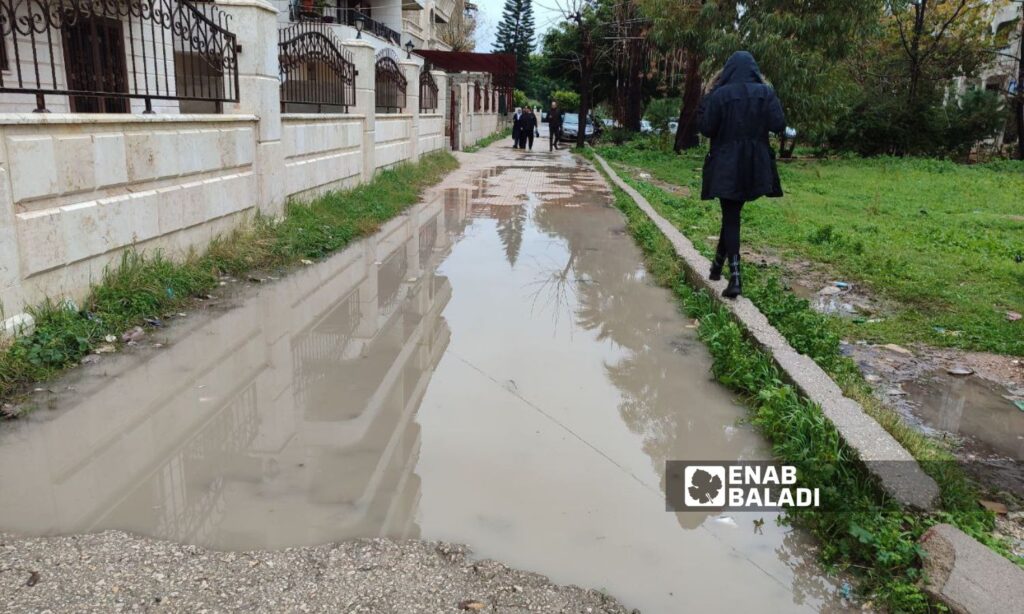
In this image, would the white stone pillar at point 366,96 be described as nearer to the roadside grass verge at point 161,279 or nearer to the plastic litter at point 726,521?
the roadside grass verge at point 161,279

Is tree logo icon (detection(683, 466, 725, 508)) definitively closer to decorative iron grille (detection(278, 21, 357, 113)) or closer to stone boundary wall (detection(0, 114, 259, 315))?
stone boundary wall (detection(0, 114, 259, 315))

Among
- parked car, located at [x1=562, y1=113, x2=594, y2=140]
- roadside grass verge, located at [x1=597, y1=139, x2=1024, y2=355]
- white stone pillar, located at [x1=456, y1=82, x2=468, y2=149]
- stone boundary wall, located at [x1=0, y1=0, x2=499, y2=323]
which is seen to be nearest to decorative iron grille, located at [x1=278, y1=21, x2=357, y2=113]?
stone boundary wall, located at [x1=0, y1=0, x2=499, y2=323]

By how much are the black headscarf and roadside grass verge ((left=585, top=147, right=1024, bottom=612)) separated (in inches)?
73.7

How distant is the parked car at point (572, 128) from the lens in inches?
1388

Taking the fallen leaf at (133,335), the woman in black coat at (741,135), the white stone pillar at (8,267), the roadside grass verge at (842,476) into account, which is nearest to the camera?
the roadside grass verge at (842,476)

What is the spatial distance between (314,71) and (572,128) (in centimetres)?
3038

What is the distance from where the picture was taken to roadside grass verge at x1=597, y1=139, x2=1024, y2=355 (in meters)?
5.79

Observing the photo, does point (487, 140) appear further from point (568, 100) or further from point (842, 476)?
point (842, 476)

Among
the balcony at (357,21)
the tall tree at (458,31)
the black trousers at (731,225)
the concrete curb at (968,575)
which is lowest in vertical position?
the concrete curb at (968,575)

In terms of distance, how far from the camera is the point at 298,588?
251 cm

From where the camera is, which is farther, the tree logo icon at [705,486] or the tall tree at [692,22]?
the tall tree at [692,22]

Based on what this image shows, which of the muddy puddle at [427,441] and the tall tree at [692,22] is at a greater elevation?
the tall tree at [692,22]

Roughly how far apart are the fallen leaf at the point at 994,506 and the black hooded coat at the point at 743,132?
2.97 m

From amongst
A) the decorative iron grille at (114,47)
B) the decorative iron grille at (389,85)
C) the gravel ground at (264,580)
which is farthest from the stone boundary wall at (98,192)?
the decorative iron grille at (389,85)
